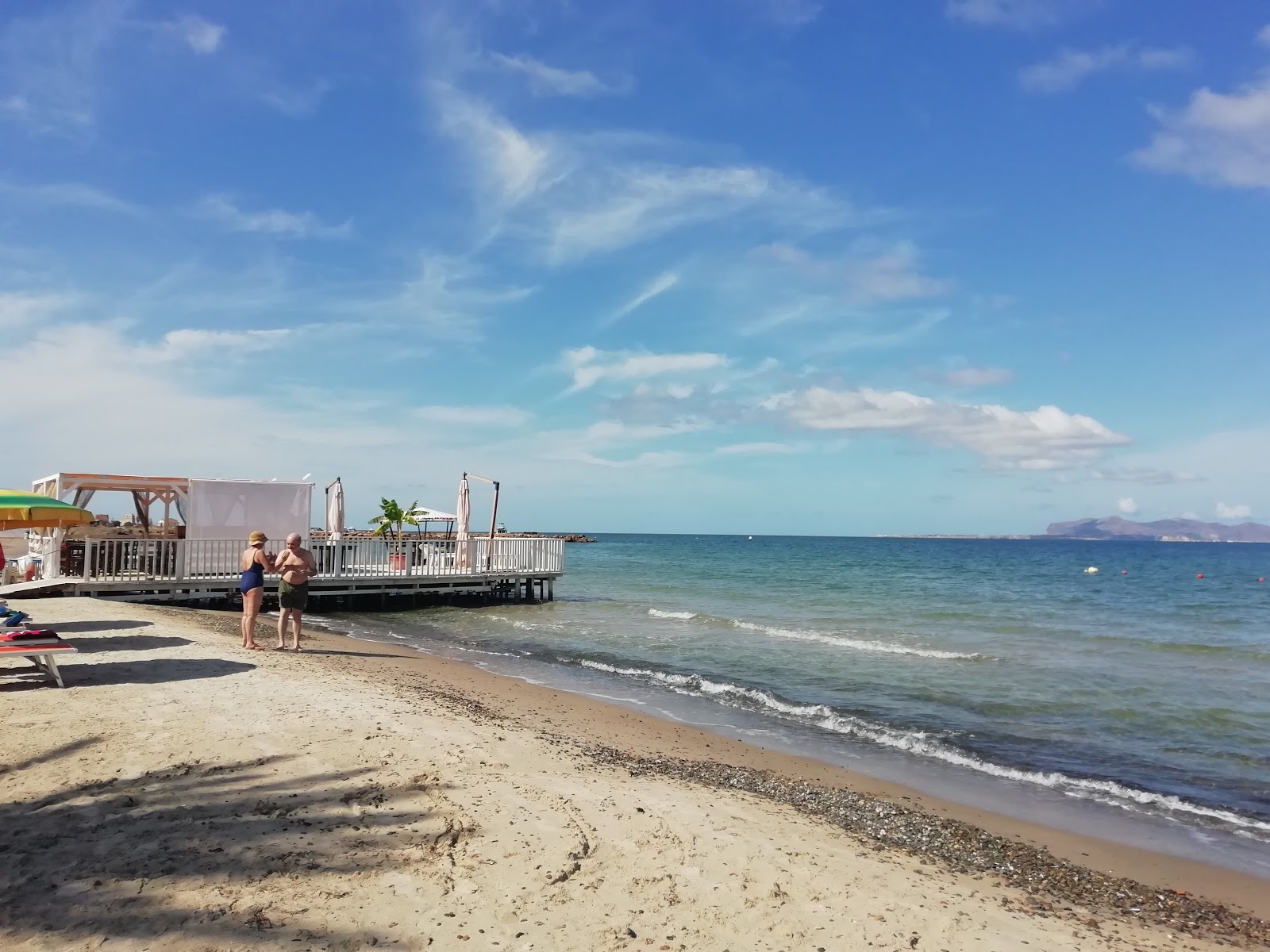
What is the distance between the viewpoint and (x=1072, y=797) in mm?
8016

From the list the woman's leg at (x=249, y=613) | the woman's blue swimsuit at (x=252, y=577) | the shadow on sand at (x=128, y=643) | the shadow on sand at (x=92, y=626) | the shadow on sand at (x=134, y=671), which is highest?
the woman's blue swimsuit at (x=252, y=577)

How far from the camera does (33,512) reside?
10.9 metres

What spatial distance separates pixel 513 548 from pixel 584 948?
21.4 meters

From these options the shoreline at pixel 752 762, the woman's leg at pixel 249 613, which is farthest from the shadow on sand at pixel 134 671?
the shoreline at pixel 752 762

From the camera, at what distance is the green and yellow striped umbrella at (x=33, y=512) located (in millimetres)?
10758

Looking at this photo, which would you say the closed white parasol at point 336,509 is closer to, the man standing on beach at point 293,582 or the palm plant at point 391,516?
the palm plant at point 391,516

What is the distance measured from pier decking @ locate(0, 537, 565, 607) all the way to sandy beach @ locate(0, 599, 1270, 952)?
10347 mm

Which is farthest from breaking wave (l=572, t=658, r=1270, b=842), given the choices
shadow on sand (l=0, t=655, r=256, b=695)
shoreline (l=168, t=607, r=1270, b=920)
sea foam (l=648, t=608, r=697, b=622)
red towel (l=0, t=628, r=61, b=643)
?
sea foam (l=648, t=608, r=697, b=622)

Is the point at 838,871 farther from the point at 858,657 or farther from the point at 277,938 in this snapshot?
the point at 858,657

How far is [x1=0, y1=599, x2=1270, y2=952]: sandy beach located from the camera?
157 inches

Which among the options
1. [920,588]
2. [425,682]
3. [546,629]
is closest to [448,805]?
[425,682]

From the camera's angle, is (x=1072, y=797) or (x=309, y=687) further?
(x=309, y=687)

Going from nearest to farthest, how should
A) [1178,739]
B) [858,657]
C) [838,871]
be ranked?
[838,871] → [1178,739] → [858,657]

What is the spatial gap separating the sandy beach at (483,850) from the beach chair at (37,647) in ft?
0.91
